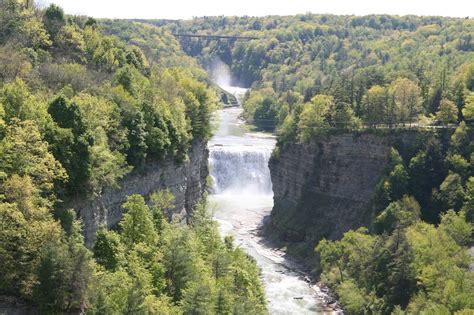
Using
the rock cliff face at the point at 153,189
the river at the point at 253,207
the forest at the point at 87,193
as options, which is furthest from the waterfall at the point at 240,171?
the forest at the point at 87,193

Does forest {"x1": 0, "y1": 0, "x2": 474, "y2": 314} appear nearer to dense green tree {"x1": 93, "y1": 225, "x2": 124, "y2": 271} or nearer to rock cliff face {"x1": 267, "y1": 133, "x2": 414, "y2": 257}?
dense green tree {"x1": 93, "y1": 225, "x2": 124, "y2": 271}

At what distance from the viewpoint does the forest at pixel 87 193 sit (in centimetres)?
4922

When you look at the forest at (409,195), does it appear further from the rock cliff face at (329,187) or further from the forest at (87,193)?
the forest at (87,193)

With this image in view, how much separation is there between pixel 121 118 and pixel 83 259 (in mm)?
26758

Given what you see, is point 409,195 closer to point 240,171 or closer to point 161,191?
point 161,191

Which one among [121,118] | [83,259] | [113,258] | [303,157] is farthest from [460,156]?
[83,259]

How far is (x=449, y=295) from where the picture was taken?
74.4 meters

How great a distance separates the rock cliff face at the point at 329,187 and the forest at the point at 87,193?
1097 inches

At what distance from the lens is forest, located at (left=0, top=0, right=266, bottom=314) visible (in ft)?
161

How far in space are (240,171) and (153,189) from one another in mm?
71200

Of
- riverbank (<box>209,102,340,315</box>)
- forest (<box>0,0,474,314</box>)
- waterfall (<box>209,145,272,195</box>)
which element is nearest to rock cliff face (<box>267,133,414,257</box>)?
forest (<box>0,0,474,314</box>)

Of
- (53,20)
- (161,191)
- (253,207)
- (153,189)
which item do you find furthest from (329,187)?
(53,20)

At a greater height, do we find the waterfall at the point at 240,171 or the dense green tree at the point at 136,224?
the dense green tree at the point at 136,224

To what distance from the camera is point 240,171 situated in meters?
148
